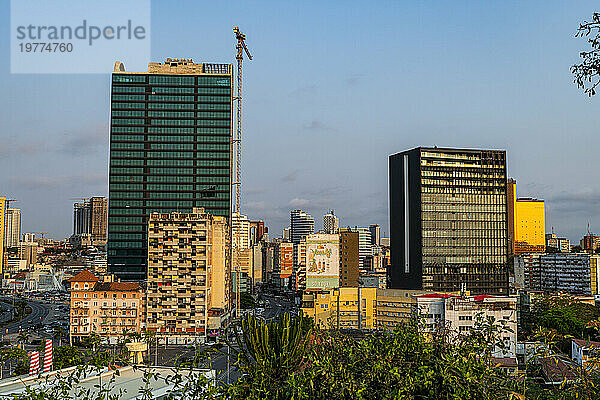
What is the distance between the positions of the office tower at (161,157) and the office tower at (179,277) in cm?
3280

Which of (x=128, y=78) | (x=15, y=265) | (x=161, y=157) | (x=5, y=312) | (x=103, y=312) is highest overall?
(x=128, y=78)

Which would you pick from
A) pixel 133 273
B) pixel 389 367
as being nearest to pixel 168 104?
pixel 133 273

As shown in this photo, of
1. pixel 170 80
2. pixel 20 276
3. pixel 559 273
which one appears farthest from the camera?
pixel 20 276

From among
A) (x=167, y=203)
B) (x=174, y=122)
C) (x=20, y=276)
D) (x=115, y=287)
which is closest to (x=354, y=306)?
(x=115, y=287)

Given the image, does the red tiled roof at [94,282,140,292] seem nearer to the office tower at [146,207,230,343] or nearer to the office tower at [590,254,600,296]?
the office tower at [146,207,230,343]

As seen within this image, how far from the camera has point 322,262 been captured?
299ft

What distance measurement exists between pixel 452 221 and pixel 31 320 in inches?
2362

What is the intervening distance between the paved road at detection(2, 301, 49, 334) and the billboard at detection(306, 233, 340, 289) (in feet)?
129

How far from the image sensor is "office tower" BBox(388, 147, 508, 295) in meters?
72.2

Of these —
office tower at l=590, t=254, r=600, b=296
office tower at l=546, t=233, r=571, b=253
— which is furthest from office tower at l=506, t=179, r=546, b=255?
office tower at l=590, t=254, r=600, b=296

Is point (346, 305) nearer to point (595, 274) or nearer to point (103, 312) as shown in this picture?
point (103, 312)

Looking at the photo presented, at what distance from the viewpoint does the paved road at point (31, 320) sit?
73812 mm

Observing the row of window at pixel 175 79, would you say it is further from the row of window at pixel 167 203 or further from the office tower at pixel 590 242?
the office tower at pixel 590 242

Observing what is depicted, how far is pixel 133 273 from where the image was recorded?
94375 mm
